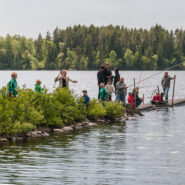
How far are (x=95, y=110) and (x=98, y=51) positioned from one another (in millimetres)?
163991

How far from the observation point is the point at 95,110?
834 inches

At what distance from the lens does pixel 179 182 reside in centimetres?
1035

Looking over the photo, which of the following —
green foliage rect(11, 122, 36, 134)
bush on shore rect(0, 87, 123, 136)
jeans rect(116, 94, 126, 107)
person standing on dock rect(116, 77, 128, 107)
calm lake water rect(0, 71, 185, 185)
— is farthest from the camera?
jeans rect(116, 94, 126, 107)

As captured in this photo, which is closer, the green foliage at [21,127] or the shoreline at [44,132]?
the shoreline at [44,132]

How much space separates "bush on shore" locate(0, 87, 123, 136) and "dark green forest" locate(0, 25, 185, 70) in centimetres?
16119

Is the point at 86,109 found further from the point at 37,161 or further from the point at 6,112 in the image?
the point at 37,161

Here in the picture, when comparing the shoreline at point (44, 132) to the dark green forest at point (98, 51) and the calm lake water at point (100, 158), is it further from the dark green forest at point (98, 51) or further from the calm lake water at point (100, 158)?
the dark green forest at point (98, 51)

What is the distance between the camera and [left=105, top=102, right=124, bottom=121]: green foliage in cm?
2205

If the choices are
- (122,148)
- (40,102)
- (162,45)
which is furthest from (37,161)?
(162,45)

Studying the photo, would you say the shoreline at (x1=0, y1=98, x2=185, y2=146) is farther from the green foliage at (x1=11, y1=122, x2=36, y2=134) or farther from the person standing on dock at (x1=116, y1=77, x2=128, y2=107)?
the person standing on dock at (x1=116, y1=77, x2=128, y2=107)

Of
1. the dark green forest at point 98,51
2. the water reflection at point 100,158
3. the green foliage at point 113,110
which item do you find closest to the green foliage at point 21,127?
the water reflection at point 100,158

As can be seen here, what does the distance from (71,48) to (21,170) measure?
18037 cm

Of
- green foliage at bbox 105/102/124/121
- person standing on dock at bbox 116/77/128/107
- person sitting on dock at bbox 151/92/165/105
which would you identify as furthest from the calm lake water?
person sitting on dock at bbox 151/92/165/105

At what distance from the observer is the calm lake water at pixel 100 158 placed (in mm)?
10641
